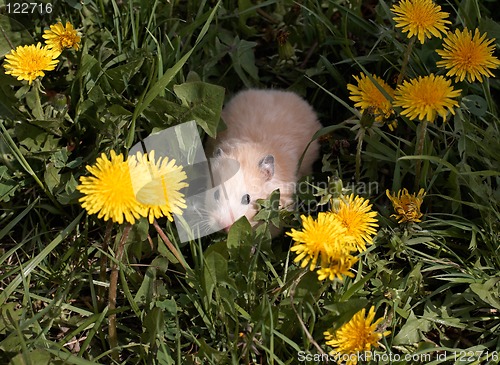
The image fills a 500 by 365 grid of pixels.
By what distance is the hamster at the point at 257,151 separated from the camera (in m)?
3.15

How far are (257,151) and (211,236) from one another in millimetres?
579

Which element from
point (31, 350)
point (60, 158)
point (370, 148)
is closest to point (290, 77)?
point (370, 148)

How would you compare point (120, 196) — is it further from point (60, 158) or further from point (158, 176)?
point (60, 158)

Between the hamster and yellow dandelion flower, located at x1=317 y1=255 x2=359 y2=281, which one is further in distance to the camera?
the hamster

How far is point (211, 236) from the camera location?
3107mm

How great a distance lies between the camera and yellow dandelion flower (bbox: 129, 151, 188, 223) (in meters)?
2.31

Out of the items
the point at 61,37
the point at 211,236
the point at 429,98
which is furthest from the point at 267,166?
the point at 61,37

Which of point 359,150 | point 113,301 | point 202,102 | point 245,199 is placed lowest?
point 113,301

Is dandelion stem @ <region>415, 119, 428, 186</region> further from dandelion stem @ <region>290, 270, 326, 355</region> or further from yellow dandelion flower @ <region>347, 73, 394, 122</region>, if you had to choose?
dandelion stem @ <region>290, 270, 326, 355</region>

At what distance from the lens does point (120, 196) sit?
2262 millimetres

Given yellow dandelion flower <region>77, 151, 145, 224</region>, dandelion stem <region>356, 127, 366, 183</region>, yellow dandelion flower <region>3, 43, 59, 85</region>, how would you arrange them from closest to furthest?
yellow dandelion flower <region>77, 151, 145, 224</region>
dandelion stem <region>356, 127, 366, 183</region>
yellow dandelion flower <region>3, 43, 59, 85</region>

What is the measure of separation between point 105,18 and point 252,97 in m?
0.98

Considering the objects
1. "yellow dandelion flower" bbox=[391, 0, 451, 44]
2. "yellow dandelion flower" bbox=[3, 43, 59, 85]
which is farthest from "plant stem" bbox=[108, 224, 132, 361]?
"yellow dandelion flower" bbox=[391, 0, 451, 44]

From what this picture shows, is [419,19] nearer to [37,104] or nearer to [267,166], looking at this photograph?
[267,166]
